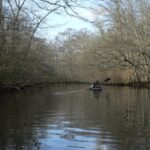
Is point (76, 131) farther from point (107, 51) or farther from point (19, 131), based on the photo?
point (107, 51)

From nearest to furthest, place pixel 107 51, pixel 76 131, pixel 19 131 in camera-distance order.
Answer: pixel 19 131
pixel 76 131
pixel 107 51

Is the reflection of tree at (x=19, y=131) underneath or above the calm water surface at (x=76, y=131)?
above

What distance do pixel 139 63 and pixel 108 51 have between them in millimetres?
3957

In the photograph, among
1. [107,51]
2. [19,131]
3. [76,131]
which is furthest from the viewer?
[107,51]

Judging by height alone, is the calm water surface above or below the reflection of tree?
below

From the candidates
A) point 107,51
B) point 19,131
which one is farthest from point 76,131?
point 107,51

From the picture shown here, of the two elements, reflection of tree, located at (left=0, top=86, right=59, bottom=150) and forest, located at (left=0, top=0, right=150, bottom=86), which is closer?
reflection of tree, located at (left=0, top=86, right=59, bottom=150)

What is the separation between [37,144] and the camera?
11539 mm

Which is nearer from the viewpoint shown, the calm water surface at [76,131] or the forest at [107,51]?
the calm water surface at [76,131]

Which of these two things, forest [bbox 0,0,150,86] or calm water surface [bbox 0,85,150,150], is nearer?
calm water surface [bbox 0,85,150,150]

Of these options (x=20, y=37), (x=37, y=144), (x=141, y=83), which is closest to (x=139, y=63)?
(x=141, y=83)

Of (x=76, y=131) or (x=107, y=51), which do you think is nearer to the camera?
(x=76, y=131)

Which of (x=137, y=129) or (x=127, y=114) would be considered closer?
(x=137, y=129)

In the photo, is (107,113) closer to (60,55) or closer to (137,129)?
(137,129)
